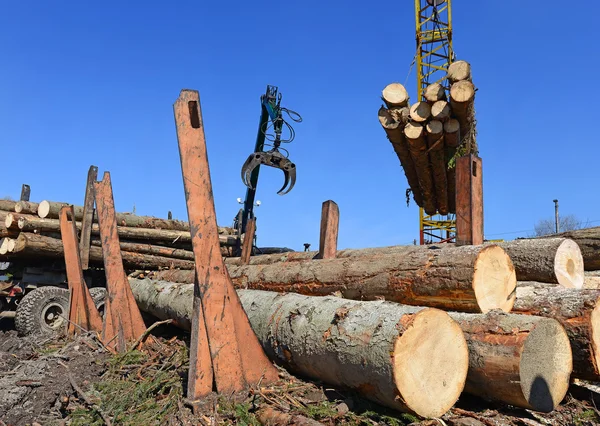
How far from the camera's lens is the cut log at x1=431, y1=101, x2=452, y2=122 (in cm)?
844

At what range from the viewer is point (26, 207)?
9.21 m

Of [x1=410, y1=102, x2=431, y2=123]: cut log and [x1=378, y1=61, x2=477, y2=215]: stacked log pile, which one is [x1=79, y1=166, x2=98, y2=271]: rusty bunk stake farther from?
[x1=410, y1=102, x2=431, y2=123]: cut log

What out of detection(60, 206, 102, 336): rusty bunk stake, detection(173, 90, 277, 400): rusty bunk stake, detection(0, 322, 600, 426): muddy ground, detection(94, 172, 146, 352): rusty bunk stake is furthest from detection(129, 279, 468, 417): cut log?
detection(60, 206, 102, 336): rusty bunk stake

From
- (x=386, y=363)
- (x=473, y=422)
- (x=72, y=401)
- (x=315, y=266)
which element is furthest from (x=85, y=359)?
(x=473, y=422)

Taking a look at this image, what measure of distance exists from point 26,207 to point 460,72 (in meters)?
8.34

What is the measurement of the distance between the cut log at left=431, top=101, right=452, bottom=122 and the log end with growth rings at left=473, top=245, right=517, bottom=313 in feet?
15.8

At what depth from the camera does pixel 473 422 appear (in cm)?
311

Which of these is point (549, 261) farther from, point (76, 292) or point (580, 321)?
point (76, 292)

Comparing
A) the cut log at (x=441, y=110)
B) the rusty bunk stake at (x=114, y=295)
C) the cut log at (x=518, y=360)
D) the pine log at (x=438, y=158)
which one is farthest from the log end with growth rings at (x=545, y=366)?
the pine log at (x=438, y=158)

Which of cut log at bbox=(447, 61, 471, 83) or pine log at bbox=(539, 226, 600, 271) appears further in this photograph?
cut log at bbox=(447, 61, 471, 83)

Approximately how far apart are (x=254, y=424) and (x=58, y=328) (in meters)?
6.46

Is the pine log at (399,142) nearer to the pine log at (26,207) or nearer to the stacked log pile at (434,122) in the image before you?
the stacked log pile at (434,122)

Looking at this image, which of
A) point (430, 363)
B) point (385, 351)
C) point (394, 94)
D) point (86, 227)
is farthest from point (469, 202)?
point (86, 227)

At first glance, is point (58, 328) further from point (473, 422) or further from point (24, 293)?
point (473, 422)
